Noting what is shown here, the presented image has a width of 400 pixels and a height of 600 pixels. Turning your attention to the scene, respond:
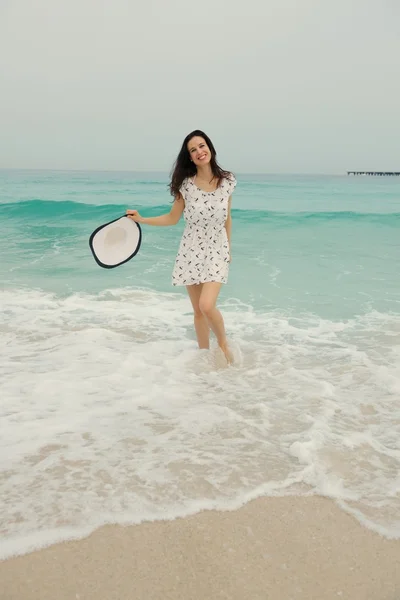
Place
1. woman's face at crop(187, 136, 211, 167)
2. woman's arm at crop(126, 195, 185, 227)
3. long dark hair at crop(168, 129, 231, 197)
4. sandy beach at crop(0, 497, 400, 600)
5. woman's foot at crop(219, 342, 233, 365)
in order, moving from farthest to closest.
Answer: woman's foot at crop(219, 342, 233, 365), woman's arm at crop(126, 195, 185, 227), long dark hair at crop(168, 129, 231, 197), woman's face at crop(187, 136, 211, 167), sandy beach at crop(0, 497, 400, 600)

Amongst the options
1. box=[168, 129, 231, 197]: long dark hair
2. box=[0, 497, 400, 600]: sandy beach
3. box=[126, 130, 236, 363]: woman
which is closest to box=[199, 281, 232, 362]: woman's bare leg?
box=[126, 130, 236, 363]: woman

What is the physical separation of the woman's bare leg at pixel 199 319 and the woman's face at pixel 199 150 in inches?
43.2

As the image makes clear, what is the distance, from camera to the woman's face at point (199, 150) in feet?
14.3

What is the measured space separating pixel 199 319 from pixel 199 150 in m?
1.53

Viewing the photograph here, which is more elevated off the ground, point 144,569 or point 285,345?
point 144,569

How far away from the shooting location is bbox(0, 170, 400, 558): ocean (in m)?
2.66

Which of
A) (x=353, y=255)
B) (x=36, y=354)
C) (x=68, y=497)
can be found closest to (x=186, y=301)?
(x=36, y=354)

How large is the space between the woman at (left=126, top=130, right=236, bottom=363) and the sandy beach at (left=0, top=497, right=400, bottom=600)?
2354 millimetres

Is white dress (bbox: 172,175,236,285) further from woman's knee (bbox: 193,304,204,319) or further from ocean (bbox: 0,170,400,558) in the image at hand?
ocean (bbox: 0,170,400,558)

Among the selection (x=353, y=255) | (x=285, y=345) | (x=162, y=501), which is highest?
(x=162, y=501)

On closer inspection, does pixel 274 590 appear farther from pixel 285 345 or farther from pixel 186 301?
pixel 186 301

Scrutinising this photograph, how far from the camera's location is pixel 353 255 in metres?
13.1

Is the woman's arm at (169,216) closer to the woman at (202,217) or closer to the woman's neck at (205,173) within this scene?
the woman at (202,217)

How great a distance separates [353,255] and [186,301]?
22.7 ft
